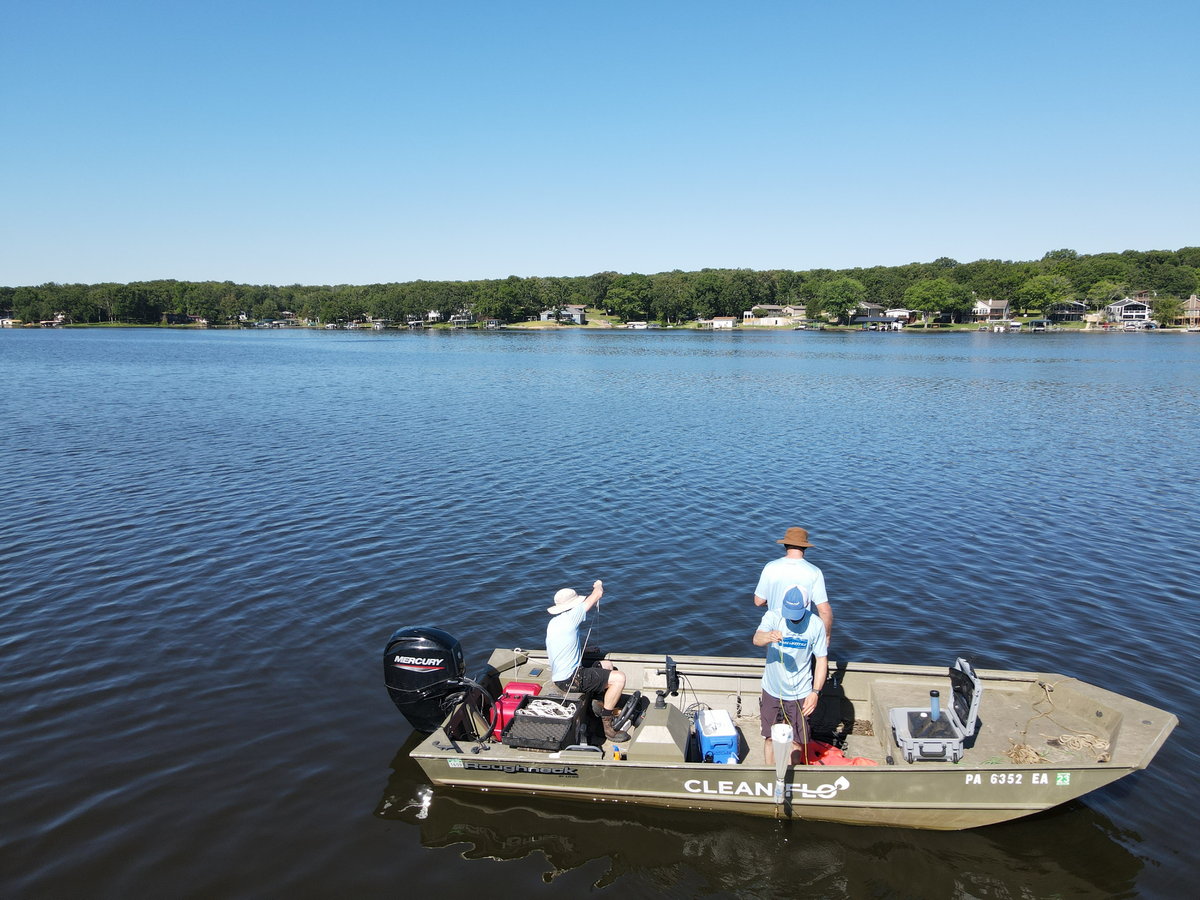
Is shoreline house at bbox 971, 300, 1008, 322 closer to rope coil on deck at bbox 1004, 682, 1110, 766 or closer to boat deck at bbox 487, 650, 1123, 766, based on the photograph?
boat deck at bbox 487, 650, 1123, 766

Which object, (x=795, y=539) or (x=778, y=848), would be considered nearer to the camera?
(x=778, y=848)

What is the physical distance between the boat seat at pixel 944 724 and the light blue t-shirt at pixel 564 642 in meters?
4.20

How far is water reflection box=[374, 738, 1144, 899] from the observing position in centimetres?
781

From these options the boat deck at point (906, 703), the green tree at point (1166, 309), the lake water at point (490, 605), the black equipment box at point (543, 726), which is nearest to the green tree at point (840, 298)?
the green tree at point (1166, 309)

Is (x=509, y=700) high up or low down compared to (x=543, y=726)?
down

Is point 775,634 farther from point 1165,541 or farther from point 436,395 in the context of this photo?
point 436,395

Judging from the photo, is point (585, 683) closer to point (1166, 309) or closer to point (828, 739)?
point (828, 739)

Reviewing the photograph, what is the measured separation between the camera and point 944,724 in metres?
9.08

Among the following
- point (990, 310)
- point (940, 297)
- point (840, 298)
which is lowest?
point (990, 310)

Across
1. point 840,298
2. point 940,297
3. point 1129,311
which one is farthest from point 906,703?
point 1129,311

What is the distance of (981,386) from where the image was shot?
180 feet

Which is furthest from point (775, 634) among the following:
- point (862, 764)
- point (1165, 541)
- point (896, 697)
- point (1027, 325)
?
point (1027, 325)

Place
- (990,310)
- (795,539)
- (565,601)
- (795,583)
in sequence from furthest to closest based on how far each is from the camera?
(990,310) < (565,601) < (795,539) < (795,583)

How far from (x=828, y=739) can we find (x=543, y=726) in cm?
393
